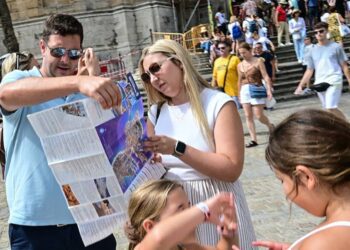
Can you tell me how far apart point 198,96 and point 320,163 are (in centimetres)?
122

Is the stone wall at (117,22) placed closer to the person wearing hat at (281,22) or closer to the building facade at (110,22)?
the building facade at (110,22)

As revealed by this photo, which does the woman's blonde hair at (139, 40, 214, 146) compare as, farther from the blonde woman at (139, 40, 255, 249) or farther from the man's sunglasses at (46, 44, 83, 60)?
the man's sunglasses at (46, 44, 83, 60)

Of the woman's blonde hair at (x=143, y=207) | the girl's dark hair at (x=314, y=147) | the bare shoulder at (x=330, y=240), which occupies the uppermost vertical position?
the girl's dark hair at (x=314, y=147)

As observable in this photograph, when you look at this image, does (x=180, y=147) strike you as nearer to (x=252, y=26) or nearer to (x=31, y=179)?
(x=31, y=179)

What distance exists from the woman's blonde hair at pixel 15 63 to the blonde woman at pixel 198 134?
78.1 inches

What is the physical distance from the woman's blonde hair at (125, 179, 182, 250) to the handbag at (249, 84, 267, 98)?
23.8 ft

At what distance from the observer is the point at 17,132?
8.74ft

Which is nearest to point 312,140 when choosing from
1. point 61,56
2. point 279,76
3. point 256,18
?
point 61,56

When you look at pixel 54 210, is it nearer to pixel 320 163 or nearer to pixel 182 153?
pixel 182 153

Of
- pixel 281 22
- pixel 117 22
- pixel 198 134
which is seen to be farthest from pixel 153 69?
pixel 117 22

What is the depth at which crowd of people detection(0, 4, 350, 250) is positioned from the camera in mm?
1769

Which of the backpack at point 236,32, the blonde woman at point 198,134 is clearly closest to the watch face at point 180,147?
the blonde woman at point 198,134

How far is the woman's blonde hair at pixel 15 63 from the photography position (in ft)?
15.0

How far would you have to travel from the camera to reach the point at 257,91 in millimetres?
9516
